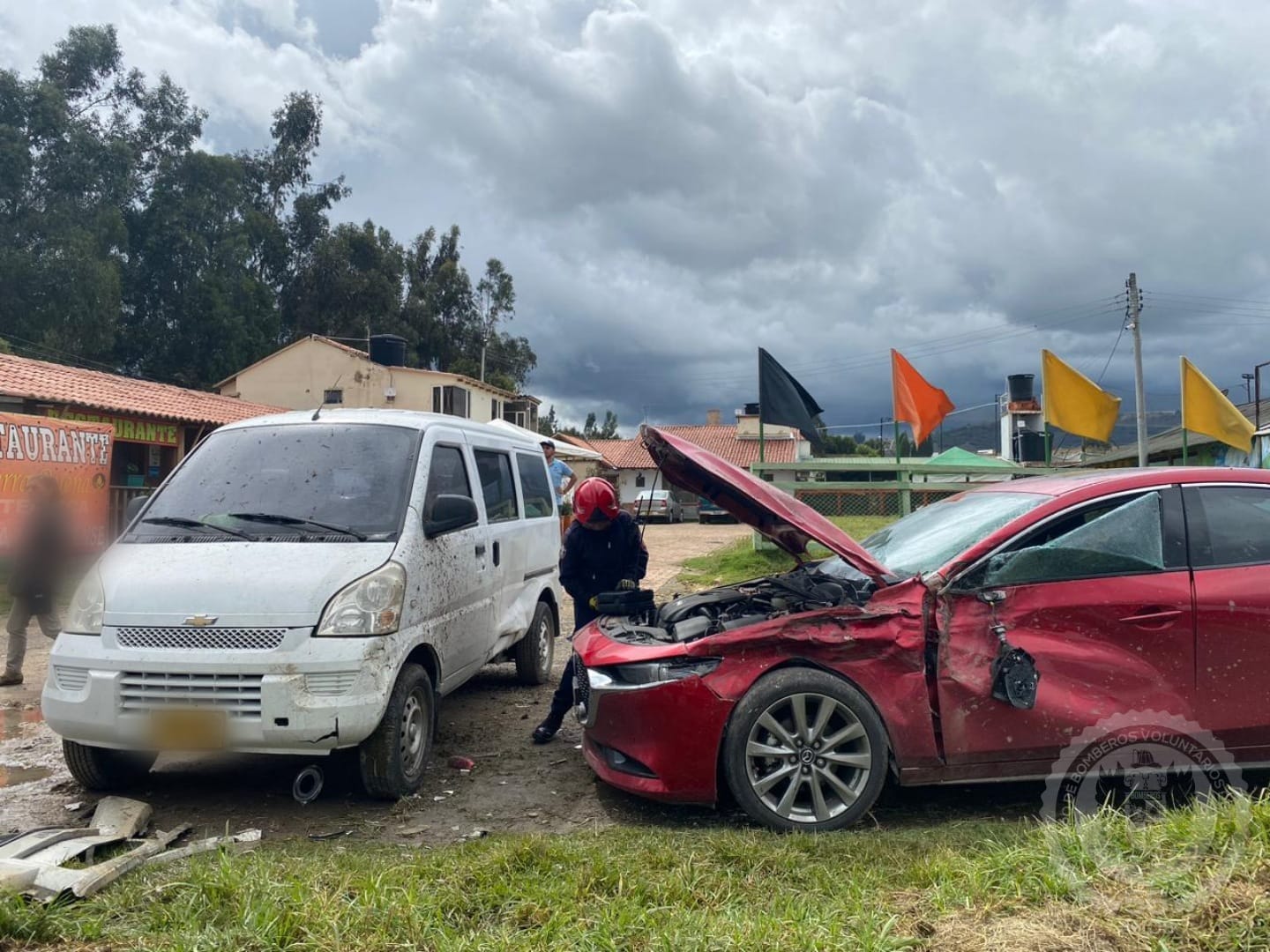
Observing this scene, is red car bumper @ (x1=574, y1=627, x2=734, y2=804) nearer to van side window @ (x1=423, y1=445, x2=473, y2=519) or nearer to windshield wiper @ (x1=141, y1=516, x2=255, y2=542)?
van side window @ (x1=423, y1=445, x2=473, y2=519)

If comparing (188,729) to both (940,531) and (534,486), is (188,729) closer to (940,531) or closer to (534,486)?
(534,486)

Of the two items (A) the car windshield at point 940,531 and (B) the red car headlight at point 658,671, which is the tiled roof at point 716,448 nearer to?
(A) the car windshield at point 940,531

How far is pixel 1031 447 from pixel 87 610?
1063 inches

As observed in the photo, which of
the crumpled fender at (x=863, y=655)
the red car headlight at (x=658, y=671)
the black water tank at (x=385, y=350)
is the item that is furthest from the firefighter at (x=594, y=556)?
the black water tank at (x=385, y=350)

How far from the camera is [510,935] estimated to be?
2.68 m

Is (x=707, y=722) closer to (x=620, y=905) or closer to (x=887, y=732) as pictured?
(x=887, y=732)

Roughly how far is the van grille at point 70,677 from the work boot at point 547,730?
98.3 inches

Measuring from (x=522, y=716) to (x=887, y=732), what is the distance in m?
3.01

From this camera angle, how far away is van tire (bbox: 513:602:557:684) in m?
6.96

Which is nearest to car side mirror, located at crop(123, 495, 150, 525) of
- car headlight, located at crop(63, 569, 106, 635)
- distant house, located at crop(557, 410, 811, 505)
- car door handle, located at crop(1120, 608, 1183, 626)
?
car headlight, located at crop(63, 569, 106, 635)

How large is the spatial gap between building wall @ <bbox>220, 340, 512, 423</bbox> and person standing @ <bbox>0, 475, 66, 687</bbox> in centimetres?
2708

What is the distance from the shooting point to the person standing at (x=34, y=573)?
285 inches

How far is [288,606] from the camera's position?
13.2ft

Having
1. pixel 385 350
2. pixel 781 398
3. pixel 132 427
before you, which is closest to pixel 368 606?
pixel 781 398
